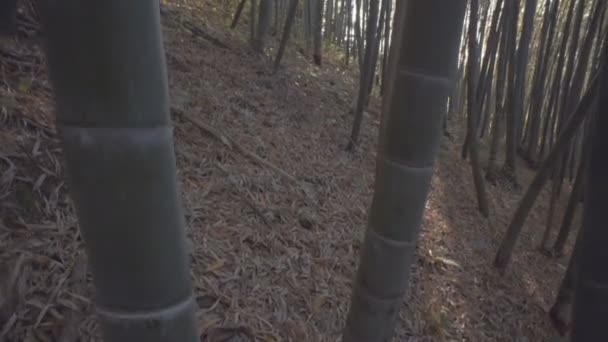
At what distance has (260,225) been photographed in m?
2.17

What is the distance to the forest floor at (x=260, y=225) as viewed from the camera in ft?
4.56

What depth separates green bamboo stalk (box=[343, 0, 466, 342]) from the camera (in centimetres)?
87

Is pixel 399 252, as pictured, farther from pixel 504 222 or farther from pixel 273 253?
pixel 504 222

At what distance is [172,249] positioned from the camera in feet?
1.85

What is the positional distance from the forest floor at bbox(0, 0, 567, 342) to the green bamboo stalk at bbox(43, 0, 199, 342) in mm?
829

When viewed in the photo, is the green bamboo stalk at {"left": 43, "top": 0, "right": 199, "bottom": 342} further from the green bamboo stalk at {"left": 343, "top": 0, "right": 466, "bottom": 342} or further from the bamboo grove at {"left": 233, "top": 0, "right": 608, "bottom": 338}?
the bamboo grove at {"left": 233, "top": 0, "right": 608, "bottom": 338}

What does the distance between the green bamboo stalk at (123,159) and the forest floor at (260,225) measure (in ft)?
2.72

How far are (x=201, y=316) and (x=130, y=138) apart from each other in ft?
3.75

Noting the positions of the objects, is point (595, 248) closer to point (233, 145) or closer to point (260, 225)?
point (260, 225)

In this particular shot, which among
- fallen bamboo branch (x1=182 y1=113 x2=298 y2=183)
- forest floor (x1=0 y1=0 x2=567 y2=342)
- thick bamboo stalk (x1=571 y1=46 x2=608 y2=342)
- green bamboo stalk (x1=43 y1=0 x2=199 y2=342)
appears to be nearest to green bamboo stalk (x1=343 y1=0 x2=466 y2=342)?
thick bamboo stalk (x1=571 y1=46 x2=608 y2=342)

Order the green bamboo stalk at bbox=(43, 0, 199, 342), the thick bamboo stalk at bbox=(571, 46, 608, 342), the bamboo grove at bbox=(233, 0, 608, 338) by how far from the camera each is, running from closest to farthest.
→ the green bamboo stalk at bbox=(43, 0, 199, 342), the thick bamboo stalk at bbox=(571, 46, 608, 342), the bamboo grove at bbox=(233, 0, 608, 338)

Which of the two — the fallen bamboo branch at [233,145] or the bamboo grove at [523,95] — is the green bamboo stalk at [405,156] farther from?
the fallen bamboo branch at [233,145]

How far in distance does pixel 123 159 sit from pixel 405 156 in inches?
23.8

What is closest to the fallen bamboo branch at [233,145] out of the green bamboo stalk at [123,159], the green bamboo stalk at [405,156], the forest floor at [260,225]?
the forest floor at [260,225]
